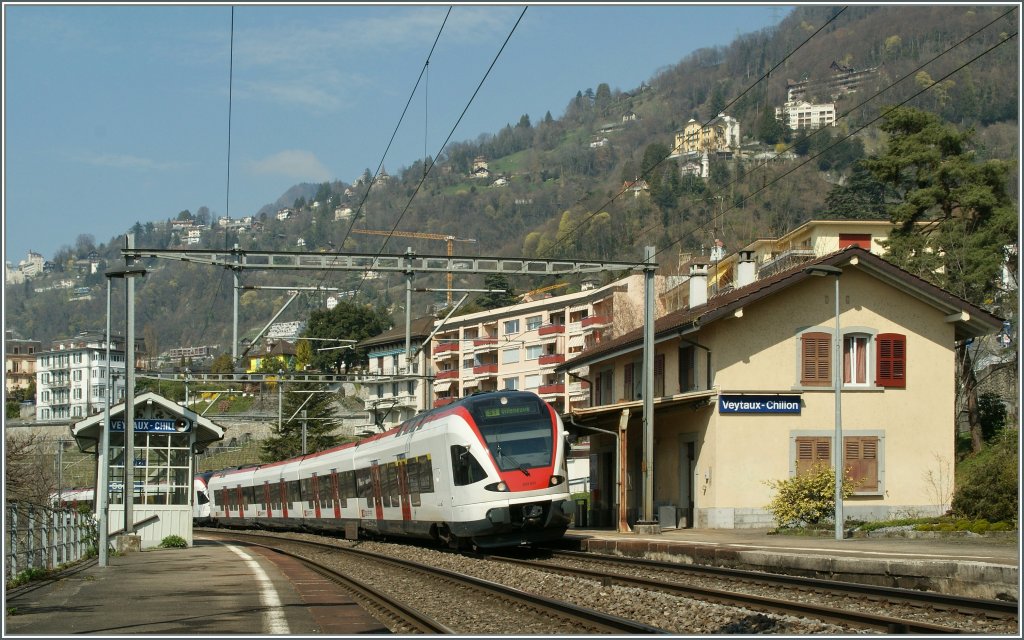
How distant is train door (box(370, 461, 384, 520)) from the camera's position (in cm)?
3142

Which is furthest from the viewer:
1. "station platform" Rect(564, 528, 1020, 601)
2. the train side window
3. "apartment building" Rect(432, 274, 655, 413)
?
"apartment building" Rect(432, 274, 655, 413)

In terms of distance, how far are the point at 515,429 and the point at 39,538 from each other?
8.89 metres

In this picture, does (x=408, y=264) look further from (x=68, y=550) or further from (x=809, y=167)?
(x=809, y=167)

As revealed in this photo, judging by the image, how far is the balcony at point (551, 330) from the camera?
303 ft

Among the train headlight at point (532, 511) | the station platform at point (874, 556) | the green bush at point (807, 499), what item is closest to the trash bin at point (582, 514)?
the green bush at point (807, 499)

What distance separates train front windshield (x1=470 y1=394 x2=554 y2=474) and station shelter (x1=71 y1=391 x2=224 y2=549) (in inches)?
413

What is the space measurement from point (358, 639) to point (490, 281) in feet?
402

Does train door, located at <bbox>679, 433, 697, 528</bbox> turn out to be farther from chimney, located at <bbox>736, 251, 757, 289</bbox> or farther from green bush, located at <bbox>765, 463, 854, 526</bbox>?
chimney, located at <bbox>736, 251, 757, 289</bbox>

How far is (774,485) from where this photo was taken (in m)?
32.3

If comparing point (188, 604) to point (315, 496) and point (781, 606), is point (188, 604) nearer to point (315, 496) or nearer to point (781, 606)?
point (781, 606)

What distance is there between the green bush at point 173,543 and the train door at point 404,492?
7.42 metres

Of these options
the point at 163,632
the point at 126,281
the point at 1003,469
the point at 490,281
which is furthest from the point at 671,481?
the point at 490,281

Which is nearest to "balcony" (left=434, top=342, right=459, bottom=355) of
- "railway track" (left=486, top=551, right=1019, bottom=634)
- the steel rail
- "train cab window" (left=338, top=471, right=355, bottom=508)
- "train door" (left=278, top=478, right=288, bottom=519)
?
"train door" (left=278, top=478, right=288, bottom=519)

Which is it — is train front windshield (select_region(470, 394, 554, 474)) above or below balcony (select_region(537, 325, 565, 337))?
below
